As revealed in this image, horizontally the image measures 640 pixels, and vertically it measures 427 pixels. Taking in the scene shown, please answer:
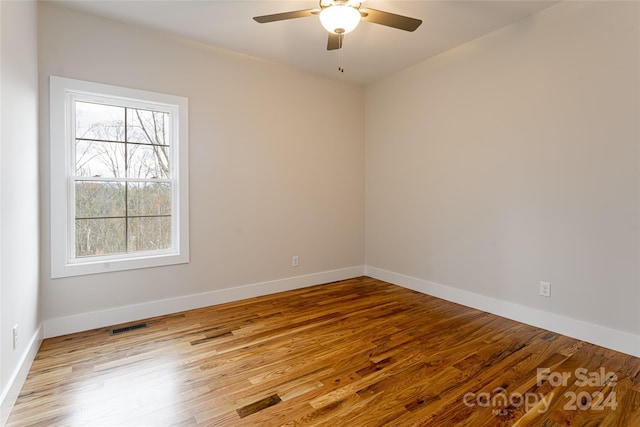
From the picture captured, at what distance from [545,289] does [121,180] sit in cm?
405

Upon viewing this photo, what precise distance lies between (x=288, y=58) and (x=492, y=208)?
2788mm

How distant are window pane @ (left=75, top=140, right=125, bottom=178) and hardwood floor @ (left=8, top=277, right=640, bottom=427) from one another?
144cm

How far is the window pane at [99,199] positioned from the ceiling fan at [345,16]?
205cm

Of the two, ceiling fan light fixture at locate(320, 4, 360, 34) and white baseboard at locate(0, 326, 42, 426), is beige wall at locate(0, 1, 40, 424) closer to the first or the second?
Result: white baseboard at locate(0, 326, 42, 426)

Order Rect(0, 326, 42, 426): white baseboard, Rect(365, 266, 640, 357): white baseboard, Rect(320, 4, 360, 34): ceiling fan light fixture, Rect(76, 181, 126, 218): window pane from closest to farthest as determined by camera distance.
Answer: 1. Rect(0, 326, 42, 426): white baseboard
2. Rect(320, 4, 360, 34): ceiling fan light fixture
3. Rect(365, 266, 640, 357): white baseboard
4. Rect(76, 181, 126, 218): window pane

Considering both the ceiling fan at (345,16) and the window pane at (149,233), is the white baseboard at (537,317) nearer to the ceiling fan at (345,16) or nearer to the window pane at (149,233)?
the ceiling fan at (345,16)

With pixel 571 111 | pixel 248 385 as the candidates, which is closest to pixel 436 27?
pixel 571 111

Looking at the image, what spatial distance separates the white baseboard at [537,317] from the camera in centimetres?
246

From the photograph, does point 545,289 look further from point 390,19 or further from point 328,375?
point 390,19

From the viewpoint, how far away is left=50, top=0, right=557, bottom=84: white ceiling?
8.87ft

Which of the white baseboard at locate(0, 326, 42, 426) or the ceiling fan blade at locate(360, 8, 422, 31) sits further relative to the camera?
the ceiling fan blade at locate(360, 8, 422, 31)

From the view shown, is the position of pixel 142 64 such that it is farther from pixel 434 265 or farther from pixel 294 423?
pixel 434 265

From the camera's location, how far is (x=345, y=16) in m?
2.10

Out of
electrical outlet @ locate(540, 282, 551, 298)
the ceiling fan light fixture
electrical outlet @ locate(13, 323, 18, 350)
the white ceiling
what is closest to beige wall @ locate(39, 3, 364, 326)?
the white ceiling
